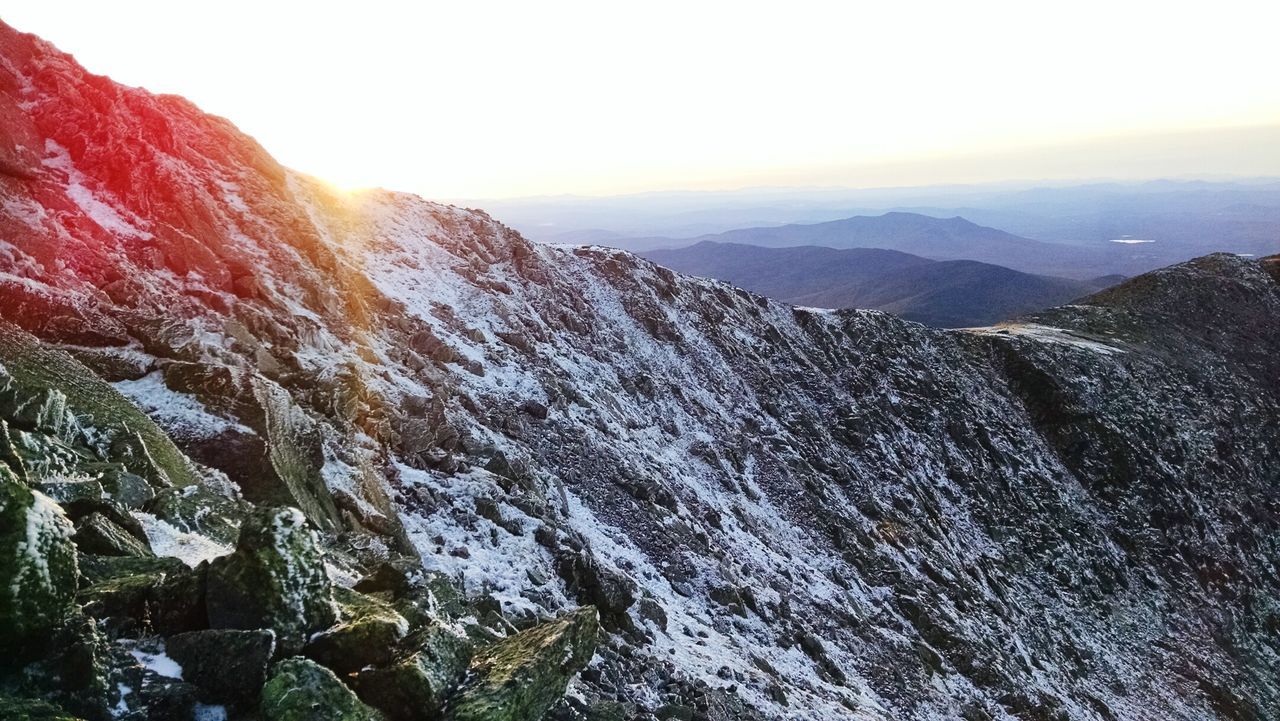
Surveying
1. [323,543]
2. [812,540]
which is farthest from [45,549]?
[812,540]

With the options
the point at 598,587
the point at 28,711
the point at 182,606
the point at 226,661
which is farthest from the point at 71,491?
the point at 598,587

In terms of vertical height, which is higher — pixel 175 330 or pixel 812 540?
pixel 175 330

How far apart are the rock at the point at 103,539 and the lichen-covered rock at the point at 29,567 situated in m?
2.92

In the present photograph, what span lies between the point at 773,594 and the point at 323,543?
58.4 feet

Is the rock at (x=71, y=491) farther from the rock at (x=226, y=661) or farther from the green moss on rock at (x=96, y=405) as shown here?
the rock at (x=226, y=661)

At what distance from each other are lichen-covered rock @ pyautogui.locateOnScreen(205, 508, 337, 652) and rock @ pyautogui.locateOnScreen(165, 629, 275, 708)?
1.11ft

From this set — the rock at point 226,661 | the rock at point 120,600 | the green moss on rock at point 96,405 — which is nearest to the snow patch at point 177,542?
the green moss on rock at point 96,405

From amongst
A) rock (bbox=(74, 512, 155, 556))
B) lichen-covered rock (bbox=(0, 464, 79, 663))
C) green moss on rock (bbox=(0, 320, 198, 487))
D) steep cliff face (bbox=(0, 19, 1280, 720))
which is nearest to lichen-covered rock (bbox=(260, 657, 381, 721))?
lichen-covered rock (bbox=(0, 464, 79, 663))

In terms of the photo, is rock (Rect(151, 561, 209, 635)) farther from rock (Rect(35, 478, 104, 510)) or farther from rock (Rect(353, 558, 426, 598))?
rock (Rect(35, 478, 104, 510))

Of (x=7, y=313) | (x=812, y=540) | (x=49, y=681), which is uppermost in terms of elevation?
(x=7, y=313)

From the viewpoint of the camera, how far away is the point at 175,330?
18.9m

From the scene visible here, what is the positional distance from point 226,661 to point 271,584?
0.87m

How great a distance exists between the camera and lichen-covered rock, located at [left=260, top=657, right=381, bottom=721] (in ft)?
22.4

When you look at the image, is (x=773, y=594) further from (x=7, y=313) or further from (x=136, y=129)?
(x=136, y=129)
